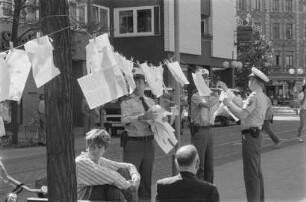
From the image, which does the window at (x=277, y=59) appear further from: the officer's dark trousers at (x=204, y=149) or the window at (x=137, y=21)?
the officer's dark trousers at (x=204, y=149)

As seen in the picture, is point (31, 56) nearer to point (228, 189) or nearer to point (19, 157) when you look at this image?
point (228, 189)

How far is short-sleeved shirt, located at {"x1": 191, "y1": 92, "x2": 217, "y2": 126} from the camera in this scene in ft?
28.7

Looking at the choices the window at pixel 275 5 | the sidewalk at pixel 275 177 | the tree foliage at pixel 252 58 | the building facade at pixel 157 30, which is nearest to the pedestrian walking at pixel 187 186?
the sidewalk at pixel 275 177

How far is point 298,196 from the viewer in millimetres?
8539

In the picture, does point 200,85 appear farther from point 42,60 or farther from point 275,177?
point 42,60

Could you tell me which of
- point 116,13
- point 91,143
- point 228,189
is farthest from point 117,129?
point 91,143

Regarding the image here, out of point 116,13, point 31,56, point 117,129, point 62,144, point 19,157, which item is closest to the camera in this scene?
point 62,144

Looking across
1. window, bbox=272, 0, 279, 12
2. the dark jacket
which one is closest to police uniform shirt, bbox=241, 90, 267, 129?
the dark jacket

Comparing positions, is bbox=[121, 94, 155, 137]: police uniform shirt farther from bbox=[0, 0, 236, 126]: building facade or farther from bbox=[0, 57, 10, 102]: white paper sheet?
bbox=[0, 0, 236, 126]: building facade

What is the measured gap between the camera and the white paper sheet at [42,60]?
154 inches

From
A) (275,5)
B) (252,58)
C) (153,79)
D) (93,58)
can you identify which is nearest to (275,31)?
(275,5)

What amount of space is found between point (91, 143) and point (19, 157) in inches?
431

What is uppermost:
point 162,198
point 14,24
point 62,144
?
point 14,24

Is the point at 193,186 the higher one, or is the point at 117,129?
the point at 193,186
